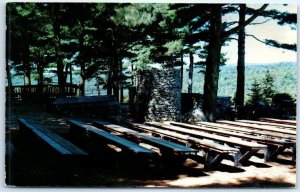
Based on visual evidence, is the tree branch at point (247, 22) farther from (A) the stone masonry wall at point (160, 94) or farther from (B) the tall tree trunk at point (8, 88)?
(B) the tall tree trunk at point (8, 88)

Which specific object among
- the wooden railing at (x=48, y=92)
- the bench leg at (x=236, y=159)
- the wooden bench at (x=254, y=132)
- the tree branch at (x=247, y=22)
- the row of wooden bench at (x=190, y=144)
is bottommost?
the bench leg at (x=236, y=159)

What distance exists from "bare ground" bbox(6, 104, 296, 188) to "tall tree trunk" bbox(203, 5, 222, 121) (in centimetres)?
319

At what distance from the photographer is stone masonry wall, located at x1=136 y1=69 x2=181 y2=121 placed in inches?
367

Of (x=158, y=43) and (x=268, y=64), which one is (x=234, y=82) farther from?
(x=158, y=43)

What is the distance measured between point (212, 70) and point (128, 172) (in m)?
4.47

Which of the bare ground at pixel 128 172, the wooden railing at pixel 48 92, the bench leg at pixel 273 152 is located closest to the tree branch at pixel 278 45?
the bench leg at pixel 273 152

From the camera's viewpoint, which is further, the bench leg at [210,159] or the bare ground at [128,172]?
the bench leg at [210,159]

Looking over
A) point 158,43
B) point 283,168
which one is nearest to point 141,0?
point 283,168

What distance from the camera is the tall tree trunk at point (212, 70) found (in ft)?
28.4

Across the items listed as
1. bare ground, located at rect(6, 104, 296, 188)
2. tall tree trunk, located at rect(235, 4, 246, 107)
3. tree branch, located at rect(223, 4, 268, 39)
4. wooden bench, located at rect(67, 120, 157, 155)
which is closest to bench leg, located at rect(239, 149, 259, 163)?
bare ground, located at rect(6, 104, 296, 188)

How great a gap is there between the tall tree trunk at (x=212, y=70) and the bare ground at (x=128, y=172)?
3195 mm

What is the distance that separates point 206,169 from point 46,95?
7.88m

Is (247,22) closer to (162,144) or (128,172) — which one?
(162,144)

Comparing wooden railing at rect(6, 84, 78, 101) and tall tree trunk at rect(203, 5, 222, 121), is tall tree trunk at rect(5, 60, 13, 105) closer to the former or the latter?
tall tree trunk at rect(203, 5, 222, 121)
